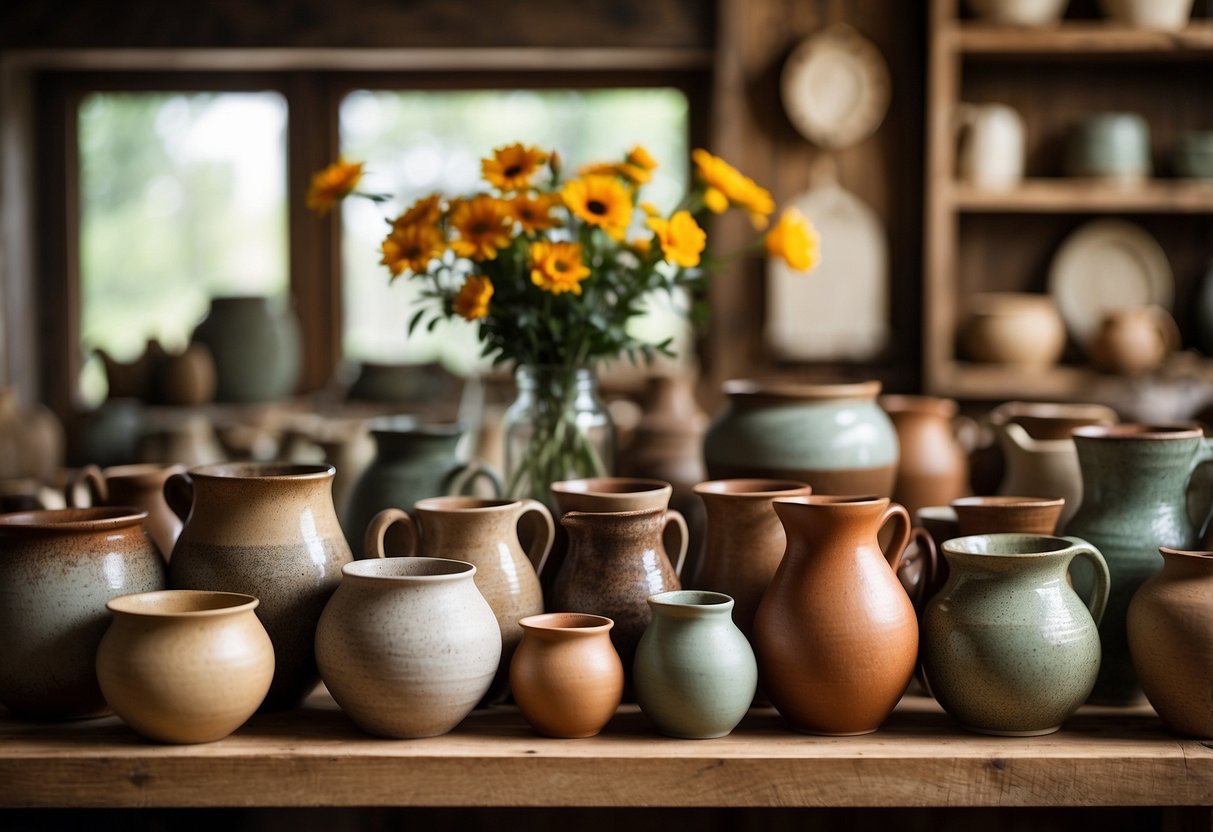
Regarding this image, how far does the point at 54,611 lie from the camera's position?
994mm

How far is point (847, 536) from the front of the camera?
1006 mm

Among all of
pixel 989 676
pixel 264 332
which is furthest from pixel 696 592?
pixel 264 332

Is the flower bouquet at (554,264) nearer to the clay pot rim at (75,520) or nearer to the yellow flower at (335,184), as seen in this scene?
the yellow flower at (335,184)

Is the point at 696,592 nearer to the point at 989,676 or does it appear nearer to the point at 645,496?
the point at 645,496

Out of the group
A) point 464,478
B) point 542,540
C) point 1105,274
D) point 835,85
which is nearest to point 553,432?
point 464,478

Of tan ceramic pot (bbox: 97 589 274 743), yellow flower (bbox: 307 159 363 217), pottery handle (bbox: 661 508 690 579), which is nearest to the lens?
tan ceramic pot (bbox: 97 589 274 743)

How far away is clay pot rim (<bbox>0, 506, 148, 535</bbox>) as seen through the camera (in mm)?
1004

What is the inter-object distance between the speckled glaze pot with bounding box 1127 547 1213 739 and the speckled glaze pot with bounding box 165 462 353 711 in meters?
0.69

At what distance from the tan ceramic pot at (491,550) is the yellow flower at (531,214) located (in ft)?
1.04

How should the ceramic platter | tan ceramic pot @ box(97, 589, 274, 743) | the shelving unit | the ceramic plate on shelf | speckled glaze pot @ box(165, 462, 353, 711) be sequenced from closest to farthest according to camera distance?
tan ceramic pot @ box(97, 589, 274, 743), speckled glaze pot @ box(165, 462, 353, 711), the shelving unit, the ceramic platter, the ceramic plate on shelf

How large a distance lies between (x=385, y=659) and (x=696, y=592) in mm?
264

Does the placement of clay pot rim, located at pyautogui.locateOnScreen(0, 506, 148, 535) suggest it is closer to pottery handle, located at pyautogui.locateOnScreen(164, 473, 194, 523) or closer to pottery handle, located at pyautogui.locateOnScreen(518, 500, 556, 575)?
pottery handle, located at pyautogui.locateOnScreen(164, 473, 194, 523)

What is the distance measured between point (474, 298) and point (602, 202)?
0.56 feet

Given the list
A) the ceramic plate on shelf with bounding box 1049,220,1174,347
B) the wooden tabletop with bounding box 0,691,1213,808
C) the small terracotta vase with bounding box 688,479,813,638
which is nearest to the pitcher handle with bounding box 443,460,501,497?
the small terracotta vase with bounding box 688,479,813,638
